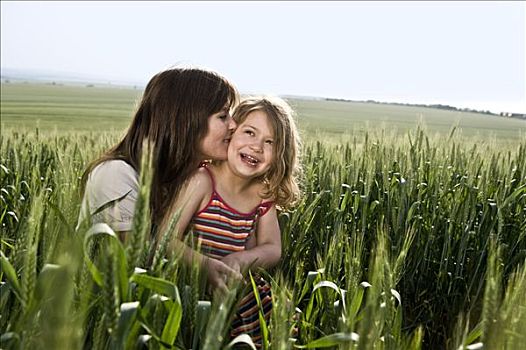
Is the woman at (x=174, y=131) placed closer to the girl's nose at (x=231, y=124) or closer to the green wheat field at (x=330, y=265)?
the girl's nose at (x=231, y=124)

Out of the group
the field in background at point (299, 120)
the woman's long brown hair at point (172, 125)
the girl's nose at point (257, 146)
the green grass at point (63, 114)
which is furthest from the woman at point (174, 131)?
the green grass at point (63, 114)

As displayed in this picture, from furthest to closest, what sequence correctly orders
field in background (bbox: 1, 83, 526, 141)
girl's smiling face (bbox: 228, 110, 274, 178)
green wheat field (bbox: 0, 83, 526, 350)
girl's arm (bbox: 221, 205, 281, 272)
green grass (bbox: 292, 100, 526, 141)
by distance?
green grass (bbox: 292, 100, 526, 141) < field in background (bbox: 1, 83, 526, 141) < girl's smiling face (bbox: 228, 110, 274, 178) < girl's arm (bbox: 221, 205, 281, 272) < green wheat field (bbox: 0, 83, 526, 350)

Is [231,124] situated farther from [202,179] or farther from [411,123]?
[411,123]

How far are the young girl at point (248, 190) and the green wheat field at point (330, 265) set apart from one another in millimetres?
149

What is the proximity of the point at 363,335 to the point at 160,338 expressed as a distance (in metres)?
0.37

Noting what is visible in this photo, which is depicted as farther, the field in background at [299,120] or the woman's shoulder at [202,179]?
the field in background at [299,120]

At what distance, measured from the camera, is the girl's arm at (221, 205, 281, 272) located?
2396 millimetres

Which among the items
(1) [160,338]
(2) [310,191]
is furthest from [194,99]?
(1) [160,338]

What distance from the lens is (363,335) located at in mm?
1044

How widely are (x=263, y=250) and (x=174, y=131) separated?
1.76ft

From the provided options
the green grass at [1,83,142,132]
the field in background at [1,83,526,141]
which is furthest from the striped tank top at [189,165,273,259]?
the green grass at [1,83,142,132]

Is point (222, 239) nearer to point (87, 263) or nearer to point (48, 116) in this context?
point (87, 263)

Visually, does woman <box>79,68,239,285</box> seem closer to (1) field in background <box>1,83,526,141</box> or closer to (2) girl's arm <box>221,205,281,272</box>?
(2) girl's arm <box>221,205,281,272</box>

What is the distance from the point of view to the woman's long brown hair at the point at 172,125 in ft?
8.17
